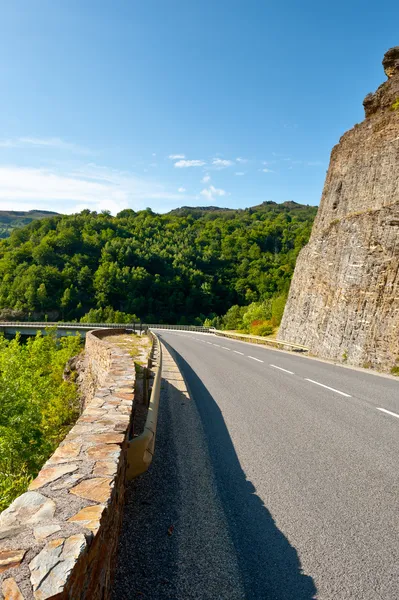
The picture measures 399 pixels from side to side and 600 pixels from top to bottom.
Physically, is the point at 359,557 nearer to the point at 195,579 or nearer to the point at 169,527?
the point at 195,579

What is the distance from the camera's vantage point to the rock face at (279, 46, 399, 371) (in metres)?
17.1

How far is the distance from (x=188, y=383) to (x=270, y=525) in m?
7.76

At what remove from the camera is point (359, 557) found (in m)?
3.09

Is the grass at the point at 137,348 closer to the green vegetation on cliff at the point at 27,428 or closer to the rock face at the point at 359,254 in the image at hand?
the green vegetation on cliff at the point at 27,428

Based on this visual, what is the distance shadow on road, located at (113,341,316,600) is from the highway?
0.03 ft

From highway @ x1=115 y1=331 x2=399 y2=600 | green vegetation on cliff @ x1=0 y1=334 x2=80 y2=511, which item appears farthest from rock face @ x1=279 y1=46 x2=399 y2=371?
green vegetation on cliff @ x1=0 y1=334 x2=80 y2=511

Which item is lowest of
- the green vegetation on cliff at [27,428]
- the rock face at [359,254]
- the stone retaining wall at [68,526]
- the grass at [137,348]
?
the green vegetation on cliff at [27,428]

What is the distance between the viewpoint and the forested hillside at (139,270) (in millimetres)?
89812

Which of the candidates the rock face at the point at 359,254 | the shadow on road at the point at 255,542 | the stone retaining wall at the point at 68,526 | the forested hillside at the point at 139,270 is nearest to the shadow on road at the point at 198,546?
the shadow on road at the point at 255,542

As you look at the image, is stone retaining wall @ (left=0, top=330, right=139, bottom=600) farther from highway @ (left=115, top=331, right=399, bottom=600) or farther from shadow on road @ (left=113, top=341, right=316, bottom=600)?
highway @ (left=115, top=331, right=399, bottom=600)

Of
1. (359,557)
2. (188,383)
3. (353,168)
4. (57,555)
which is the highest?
(353,168)

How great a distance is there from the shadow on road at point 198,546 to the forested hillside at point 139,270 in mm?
74075

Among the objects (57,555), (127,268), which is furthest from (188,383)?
(127,268)

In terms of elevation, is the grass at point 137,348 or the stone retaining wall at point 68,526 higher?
the stone retaining wall at point 68,526
